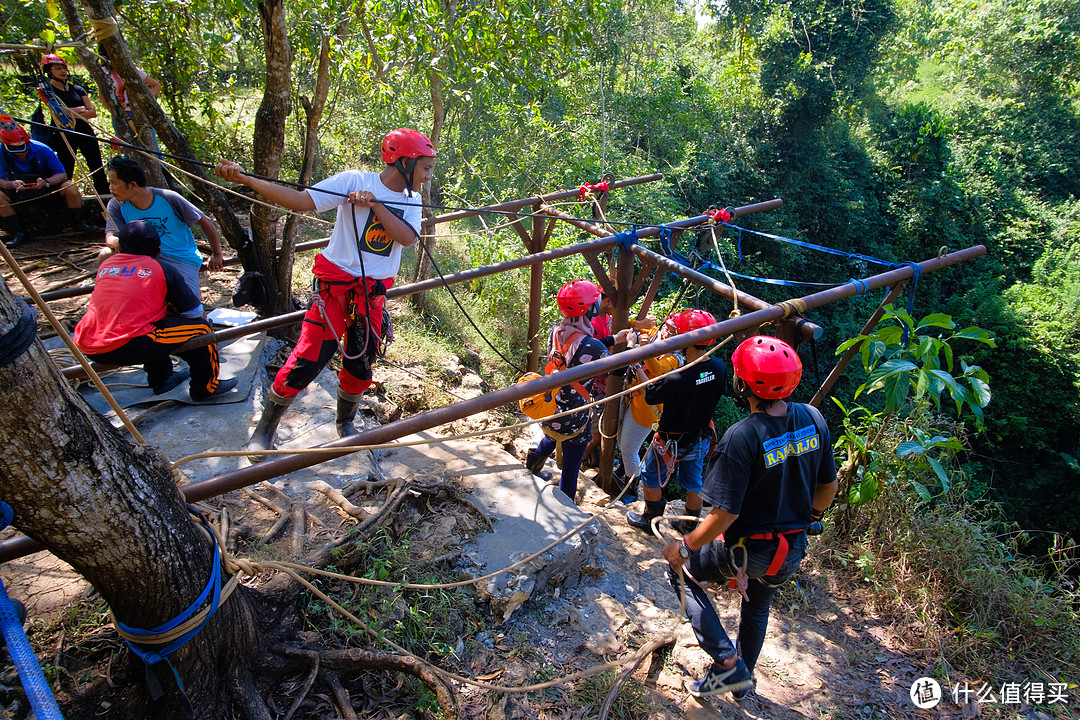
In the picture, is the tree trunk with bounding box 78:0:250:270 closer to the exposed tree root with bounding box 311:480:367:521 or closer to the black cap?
the black cap

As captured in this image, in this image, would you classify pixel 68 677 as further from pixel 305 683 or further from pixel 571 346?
pixel 571 346

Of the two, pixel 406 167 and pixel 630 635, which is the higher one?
pixel 406 167

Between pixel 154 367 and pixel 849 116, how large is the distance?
58.7 feet

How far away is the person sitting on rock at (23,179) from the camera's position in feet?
17.8

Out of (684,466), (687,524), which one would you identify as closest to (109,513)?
(684,466)

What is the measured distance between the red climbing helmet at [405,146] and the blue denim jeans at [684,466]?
2.17 m

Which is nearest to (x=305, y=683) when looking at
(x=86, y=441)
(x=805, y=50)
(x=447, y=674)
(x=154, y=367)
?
(x=447, y=674)

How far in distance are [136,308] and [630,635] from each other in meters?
3.16

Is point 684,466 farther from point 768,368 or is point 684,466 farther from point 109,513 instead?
point 109,513

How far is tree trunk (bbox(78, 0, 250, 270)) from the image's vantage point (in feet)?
13.0

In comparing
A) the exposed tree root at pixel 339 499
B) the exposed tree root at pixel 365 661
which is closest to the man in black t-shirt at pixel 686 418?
the exposed tree root at pixel 339 499

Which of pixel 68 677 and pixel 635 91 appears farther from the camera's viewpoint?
pixel 635 91

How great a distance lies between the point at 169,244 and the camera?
3.68 meters

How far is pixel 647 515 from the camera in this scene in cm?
402
